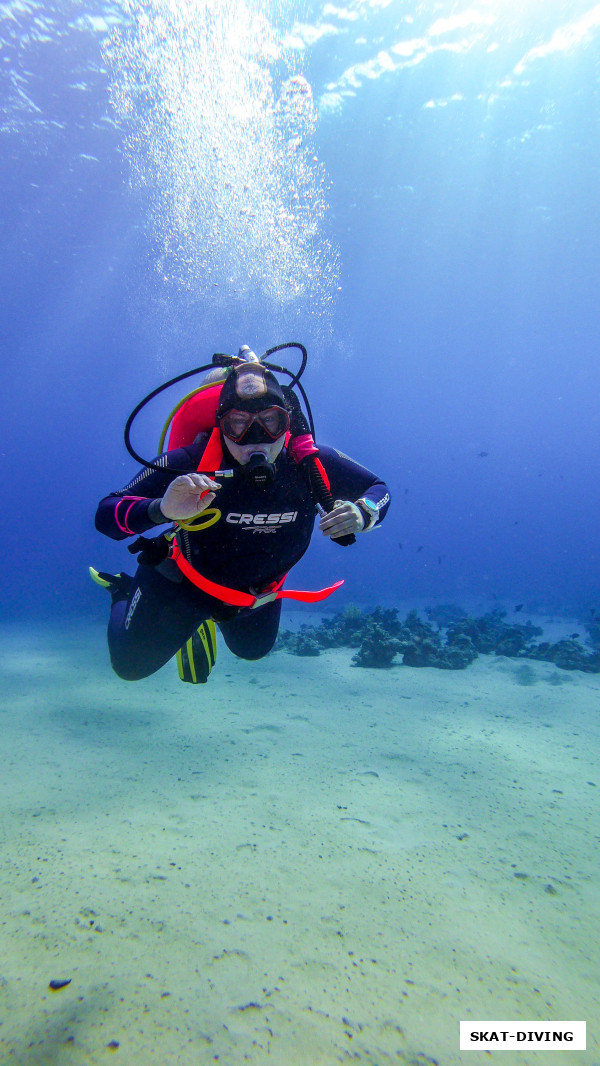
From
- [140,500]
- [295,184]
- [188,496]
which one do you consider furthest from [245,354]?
[295,184]

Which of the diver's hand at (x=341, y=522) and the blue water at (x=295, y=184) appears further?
the blue water at (x=295, y=184)

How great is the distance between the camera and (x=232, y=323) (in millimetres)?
31359

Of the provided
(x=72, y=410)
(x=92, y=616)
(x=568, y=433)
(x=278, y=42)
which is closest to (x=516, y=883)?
(x=92, y=616)

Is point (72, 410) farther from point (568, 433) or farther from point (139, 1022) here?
point (568, 433)

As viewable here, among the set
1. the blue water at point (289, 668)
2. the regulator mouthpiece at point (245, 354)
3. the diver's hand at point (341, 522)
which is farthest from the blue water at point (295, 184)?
the diver's hand at point (341, 522)

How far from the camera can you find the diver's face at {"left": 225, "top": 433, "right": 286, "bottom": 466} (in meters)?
3.46

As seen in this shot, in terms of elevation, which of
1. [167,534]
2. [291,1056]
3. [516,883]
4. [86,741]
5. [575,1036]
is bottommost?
[86,741]

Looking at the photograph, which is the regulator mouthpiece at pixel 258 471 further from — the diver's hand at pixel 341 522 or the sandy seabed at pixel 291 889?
the sandy seabed at pixel 291 889

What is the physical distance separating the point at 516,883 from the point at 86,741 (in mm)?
4872

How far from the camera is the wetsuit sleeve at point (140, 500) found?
3.31 m

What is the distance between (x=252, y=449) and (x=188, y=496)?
825mm

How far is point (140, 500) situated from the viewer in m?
3.42

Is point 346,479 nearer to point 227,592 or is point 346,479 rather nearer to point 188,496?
point 227,592

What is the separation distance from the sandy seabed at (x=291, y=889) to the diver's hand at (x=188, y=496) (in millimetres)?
2386
